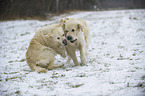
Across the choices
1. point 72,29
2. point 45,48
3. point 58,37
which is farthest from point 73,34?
point 45,48

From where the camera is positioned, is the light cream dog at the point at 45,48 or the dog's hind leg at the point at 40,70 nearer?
the dog's hind leg at the point at 40,70

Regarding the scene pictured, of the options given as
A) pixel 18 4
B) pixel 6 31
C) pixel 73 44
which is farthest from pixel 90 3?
pixel 73 44

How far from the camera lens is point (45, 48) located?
5.94m

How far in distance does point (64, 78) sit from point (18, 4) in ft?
74.8

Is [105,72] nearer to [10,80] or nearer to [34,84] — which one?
[34,84]

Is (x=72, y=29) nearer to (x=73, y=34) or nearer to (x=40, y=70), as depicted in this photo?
(x=73, y=34)

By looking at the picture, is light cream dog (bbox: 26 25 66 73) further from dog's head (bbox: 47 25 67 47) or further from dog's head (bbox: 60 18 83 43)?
dog's head (bbox: 60 18 83 43)

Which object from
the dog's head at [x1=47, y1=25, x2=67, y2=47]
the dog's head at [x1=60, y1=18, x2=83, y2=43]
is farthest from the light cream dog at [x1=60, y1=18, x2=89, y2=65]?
the dog's head at [x1=47, y1=25, x2=67, y2=47]

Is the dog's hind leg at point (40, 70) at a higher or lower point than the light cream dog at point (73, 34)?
lower

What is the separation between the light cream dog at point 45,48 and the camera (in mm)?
5755

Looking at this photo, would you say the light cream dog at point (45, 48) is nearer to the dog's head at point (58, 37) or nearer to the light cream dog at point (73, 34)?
the dog's head at point (58, 37)

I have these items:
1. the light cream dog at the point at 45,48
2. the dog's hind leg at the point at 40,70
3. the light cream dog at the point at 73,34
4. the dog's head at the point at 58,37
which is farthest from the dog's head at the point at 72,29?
the dog's hind leg at the point at 40,70

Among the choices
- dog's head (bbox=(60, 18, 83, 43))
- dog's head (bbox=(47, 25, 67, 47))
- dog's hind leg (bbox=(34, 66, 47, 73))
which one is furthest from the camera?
dog's head (bbox=(47, 25, 67, 47))

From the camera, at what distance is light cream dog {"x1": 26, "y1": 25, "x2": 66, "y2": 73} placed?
18.9 ft
